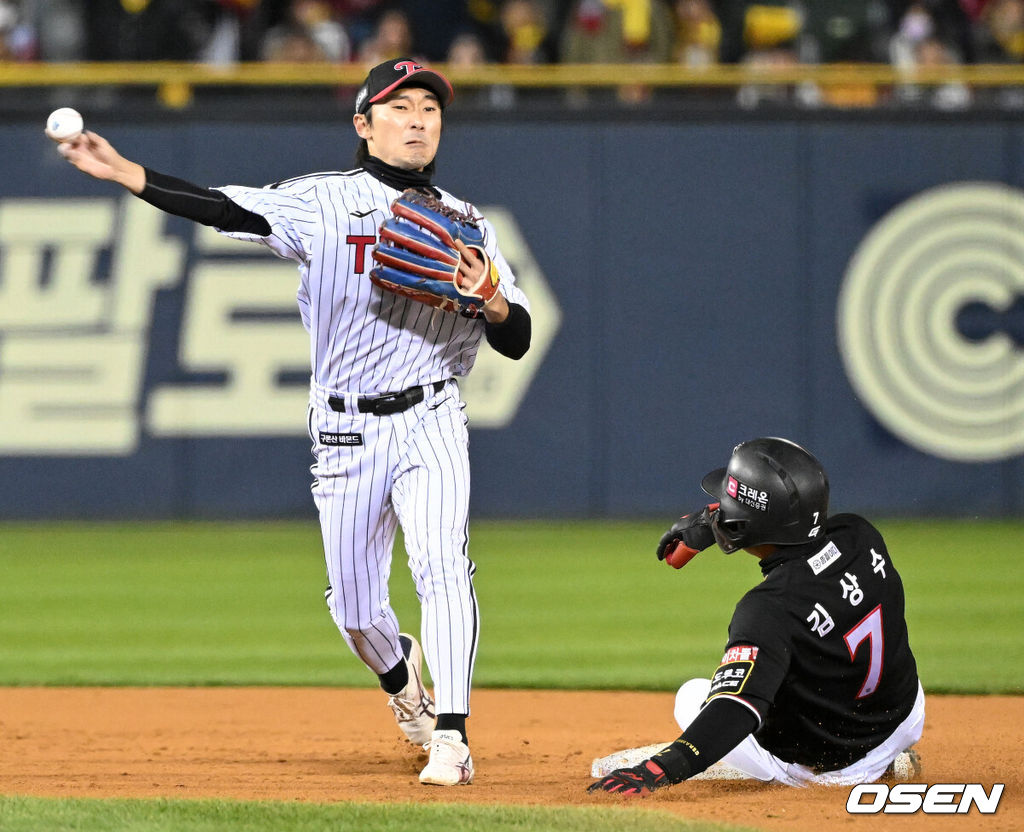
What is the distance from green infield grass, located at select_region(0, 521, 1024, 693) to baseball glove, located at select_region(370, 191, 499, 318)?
282 cm

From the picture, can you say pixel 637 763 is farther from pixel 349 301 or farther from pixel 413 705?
pixel 349 301

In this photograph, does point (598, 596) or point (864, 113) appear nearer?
point (598, 596)

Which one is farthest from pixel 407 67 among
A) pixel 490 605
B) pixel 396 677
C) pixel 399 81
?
pixel 490 605

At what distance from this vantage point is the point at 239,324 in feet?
39.0

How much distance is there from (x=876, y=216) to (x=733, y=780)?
8.50m

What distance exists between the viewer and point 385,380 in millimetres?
4578

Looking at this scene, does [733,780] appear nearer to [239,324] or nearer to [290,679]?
[290,679]

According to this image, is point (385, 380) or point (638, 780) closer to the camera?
point (638, 780)

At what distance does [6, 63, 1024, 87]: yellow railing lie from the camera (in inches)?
467

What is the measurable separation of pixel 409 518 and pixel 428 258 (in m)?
0.74

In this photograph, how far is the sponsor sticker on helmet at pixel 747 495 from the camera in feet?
13.4

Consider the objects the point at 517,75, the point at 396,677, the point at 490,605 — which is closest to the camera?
the point at 396,677

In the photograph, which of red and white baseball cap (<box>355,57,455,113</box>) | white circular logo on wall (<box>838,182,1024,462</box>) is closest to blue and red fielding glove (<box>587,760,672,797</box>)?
red and white baseball cap (<box>355,57,455,113</box>)

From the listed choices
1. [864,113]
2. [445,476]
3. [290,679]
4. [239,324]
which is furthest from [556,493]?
[445,476]
